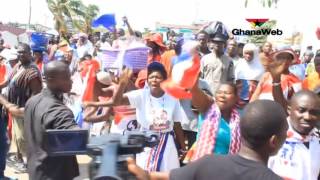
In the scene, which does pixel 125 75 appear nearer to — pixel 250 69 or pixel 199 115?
pixel 199 115

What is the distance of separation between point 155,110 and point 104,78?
1.51 m

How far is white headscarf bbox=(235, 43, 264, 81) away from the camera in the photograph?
5.53m

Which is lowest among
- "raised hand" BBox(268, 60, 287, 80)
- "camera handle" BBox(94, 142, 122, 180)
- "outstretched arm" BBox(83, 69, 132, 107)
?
"outstretched arm" BBox(83, 69, 132, 107)

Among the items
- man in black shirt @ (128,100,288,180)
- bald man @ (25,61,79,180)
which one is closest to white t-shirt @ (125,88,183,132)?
bald man @ (25,61,79,180)

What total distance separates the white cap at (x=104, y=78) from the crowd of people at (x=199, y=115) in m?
0.01

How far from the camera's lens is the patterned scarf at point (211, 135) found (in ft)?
10.5

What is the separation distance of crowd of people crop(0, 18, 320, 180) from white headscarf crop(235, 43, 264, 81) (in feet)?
0.04

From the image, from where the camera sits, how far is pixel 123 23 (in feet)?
23.1

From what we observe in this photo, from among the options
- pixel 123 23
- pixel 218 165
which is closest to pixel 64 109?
pixel 218 165

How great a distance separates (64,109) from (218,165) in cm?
140

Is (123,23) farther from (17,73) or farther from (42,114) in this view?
(42,114)

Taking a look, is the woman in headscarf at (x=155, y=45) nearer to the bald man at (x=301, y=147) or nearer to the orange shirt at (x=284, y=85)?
the orange shirt at (x=284, y=85)

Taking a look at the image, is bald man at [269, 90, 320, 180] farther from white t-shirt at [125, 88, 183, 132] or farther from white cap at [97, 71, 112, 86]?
white cap at [97, 71, 112, 86]

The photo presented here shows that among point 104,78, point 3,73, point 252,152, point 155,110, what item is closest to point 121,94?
point 155,110
